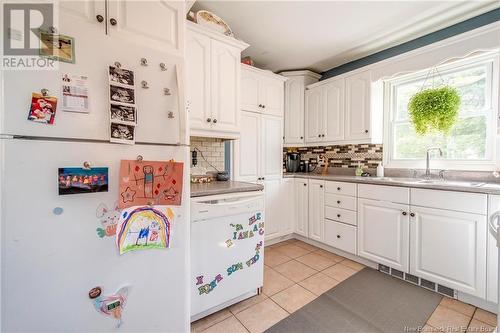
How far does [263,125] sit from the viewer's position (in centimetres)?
285

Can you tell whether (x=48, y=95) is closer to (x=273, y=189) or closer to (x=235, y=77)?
(x=235, y=77)

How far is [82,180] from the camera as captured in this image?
93 cm

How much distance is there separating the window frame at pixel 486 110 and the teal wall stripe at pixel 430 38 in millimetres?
309


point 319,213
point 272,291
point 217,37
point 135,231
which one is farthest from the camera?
point 319,213

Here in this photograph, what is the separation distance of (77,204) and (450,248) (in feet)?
8.32

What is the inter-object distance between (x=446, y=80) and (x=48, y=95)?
330 cm

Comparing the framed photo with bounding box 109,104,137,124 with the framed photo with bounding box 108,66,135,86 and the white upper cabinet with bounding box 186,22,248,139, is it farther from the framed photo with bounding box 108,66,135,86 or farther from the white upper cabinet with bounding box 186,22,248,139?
the white upper cabinet with bounding box 186,22,248,139

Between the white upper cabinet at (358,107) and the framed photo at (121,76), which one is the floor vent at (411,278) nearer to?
the white upper cabinet at (358,107)

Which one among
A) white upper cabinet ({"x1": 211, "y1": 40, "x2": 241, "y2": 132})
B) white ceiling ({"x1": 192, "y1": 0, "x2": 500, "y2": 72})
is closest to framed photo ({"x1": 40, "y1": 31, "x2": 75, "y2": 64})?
white upper cabinet ({"x1": 211, "y1": 40, "x2": 241, "y2": 132})

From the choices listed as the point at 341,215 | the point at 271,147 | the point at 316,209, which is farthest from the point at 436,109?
the point at 271,147

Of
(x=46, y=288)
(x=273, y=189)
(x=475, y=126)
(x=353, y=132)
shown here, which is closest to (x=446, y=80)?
(x=475, y=126)

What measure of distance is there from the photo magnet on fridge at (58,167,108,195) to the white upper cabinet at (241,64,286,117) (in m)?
1.94

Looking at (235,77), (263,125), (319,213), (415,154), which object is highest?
(235,77)

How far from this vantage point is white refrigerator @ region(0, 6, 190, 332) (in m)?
0.83
